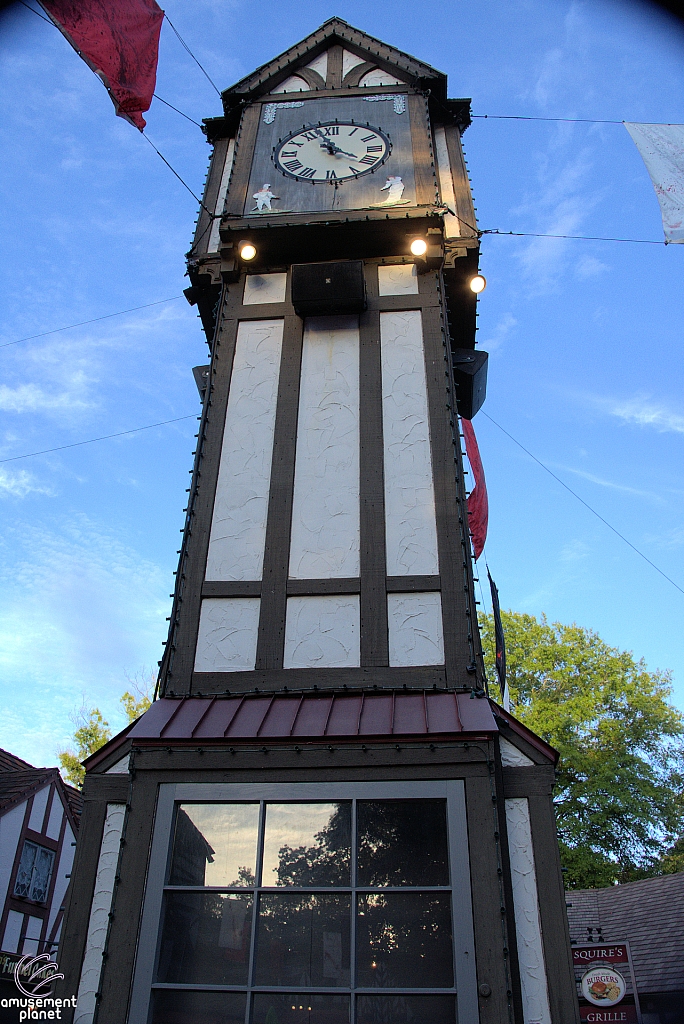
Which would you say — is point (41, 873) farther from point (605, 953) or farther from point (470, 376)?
point (470, 376)

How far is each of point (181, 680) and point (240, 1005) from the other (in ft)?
8.88

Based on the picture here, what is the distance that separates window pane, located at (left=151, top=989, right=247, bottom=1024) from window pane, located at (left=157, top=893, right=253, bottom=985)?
0.09 meters

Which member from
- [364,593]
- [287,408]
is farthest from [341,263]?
[364,593]

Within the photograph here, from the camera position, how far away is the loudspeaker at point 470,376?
1094 cm

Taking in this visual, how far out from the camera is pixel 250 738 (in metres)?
6.33

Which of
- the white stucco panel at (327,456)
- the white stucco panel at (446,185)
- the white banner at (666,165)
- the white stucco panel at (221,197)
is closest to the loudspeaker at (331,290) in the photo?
the white stucco panel at (327,456)

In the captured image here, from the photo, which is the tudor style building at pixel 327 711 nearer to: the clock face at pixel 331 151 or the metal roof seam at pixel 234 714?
the metal roof seam at pixel 234 714

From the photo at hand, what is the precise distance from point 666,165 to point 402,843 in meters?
8.42

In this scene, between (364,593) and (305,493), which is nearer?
(364,593)

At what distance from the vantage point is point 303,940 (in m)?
5.70

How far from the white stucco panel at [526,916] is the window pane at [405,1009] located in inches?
23.7

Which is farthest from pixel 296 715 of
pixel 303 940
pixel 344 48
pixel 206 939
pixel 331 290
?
pixel 344 48

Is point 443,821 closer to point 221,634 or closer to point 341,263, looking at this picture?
point 221,634

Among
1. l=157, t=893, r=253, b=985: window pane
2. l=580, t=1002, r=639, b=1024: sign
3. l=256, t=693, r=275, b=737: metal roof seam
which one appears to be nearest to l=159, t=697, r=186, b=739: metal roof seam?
l=256, t=693, r=275, b=737: metal roof seam
